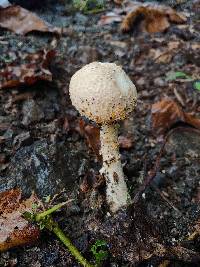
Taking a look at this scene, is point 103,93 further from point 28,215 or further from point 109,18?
point 109,18

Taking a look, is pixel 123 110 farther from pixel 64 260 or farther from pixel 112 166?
pixel 64 260

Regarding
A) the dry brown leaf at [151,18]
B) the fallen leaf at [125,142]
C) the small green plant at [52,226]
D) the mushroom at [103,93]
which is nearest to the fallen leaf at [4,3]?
the dry brown leaf at [151,18]

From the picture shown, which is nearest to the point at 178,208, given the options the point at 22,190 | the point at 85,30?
the point at 22,190

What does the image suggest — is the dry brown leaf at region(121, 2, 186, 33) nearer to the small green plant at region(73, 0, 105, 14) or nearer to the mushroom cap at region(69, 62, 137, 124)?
the small green plant at region(73, 0, 105, 14)

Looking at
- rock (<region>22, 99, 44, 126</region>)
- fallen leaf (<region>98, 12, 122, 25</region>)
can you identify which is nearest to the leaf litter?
fallen leaf (<region>98, 12, 122, 25</region>)

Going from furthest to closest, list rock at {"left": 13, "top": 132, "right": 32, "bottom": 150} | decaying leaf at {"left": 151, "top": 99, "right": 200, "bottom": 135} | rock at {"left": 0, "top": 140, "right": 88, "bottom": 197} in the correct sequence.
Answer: decaying leaf at {"left": 151, "top": 99, "right": 200, "bottom": 135} → rock at {"left": 13, "top": 132, "right": 32, "bottom": 150} → rock at {"left": 0, "top": 140, "right": 88, "bottom": 197}

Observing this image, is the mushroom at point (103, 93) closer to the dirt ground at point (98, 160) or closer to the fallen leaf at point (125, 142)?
the dirt ground at point (98, 160)

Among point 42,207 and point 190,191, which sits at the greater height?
point 42,207
